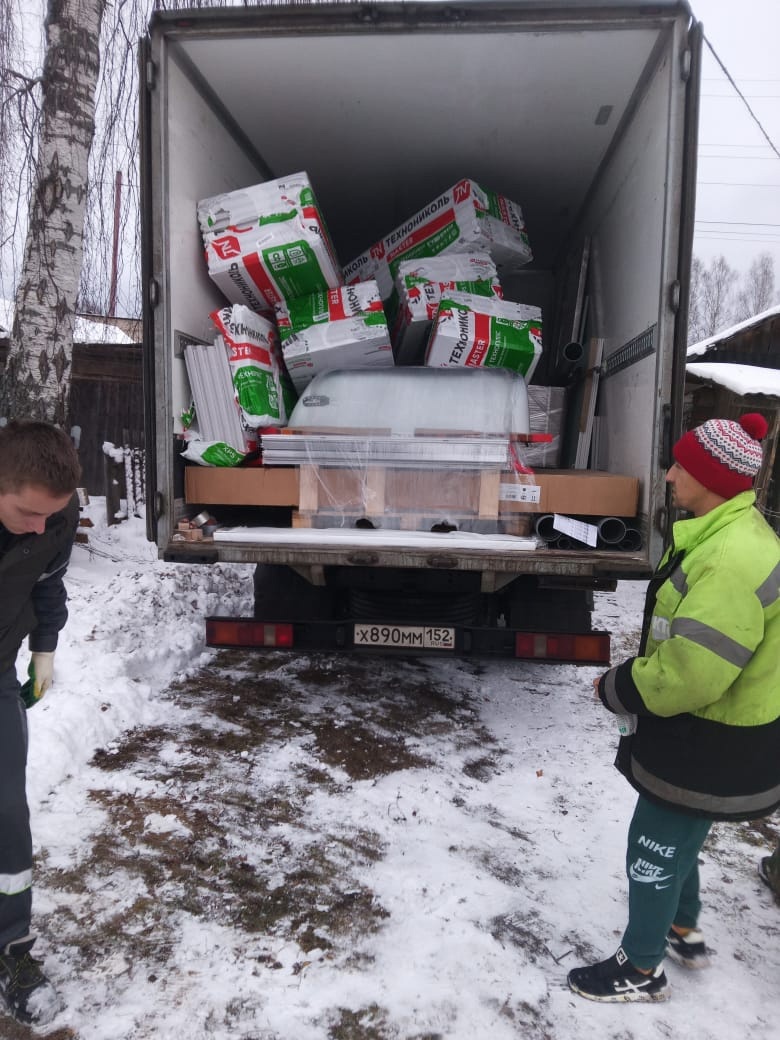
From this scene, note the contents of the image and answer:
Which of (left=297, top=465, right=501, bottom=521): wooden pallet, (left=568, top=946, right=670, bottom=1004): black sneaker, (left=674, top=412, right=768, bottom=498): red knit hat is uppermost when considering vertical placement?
(left=674, top=412, right=768, bottom=498): red knit hat

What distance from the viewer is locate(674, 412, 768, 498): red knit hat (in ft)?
5.48

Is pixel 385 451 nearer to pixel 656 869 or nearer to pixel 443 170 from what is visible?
pixel 656 869

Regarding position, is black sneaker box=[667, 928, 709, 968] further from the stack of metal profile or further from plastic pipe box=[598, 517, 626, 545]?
the stack of metal profile

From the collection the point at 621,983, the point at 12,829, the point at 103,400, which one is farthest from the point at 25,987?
the point at 103,400

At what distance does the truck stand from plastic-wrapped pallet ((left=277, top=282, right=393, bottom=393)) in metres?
0.47

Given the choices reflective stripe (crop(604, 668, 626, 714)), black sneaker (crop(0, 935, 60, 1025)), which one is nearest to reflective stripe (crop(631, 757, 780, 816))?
reflective stripe (crop(604, 668, 626, 714))

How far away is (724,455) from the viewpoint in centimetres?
167

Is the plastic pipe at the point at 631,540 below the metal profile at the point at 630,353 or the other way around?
below

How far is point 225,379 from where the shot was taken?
3299 mm

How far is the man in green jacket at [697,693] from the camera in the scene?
155 centimetres

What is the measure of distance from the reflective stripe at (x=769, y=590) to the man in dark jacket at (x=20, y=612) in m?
1.68

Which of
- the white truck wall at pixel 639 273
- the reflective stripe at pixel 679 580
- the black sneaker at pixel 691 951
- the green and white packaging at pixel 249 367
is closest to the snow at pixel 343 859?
the black sneaker at pixel 691 951

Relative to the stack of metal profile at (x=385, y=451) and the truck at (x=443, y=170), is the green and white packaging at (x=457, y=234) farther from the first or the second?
the stack of metal profile at (x=385, y=451)

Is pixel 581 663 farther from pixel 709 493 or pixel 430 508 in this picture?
pixel 709 493
